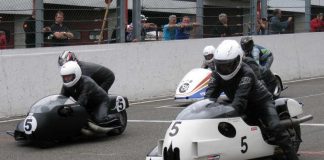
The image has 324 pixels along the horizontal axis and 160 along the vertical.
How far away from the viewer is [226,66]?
796cm

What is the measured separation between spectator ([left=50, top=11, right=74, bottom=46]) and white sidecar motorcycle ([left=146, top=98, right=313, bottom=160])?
7.95 m

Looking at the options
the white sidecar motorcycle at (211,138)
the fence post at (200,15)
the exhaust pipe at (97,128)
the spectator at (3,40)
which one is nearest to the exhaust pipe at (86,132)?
the exhaust pipe at (97,128)

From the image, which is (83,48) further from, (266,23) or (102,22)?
(266,23)

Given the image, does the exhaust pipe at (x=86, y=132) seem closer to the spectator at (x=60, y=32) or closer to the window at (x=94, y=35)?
the spectator at (x=60, y=32)

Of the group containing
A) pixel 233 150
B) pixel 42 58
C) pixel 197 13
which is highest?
pixel 197 13

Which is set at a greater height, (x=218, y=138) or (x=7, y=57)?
(x=7, y=57)

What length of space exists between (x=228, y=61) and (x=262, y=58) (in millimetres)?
6862

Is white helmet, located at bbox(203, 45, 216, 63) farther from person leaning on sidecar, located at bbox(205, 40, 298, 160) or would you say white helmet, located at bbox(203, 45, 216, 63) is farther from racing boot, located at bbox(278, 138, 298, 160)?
racing boot, located at bbox(278, 138, 298, 160)

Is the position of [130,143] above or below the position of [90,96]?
below

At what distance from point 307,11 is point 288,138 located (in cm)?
1639

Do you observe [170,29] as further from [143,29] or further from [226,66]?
[226,66]

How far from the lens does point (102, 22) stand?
17047 mm

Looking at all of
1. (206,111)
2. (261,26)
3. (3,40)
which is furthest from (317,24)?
(206,111)

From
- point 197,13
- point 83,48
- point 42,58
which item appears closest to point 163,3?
point 197,13
